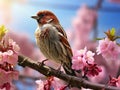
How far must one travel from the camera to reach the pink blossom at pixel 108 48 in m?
1.61

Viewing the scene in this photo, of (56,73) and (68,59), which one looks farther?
(68,59)

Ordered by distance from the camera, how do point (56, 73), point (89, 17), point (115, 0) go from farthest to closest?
point (89, 17) < point (115, 0) < point (56, 73)

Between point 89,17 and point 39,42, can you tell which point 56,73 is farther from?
point 89,17

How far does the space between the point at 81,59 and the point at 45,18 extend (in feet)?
1.08

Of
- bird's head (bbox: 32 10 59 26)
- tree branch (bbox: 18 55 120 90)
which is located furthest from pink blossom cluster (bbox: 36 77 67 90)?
bird's head (bbox: 32 10 59 26)

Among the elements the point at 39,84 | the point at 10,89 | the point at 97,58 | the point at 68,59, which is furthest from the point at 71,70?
the point at 97,58

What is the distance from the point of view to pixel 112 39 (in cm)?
157

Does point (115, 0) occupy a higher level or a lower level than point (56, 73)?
higher

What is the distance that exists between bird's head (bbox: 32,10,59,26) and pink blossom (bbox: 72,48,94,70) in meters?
0.25

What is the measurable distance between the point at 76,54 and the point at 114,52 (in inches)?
6.5

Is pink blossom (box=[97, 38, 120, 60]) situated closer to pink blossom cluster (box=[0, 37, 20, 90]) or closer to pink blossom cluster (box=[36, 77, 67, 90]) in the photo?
pink blossom cluster (box=[36, 77, 67, 90])

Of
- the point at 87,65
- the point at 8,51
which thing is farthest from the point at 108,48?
the point at 8,51

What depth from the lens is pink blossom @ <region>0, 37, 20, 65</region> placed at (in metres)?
1.40

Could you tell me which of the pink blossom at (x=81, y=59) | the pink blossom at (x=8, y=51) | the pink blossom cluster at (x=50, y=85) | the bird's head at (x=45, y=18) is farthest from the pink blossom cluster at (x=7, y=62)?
the bird's head at (x=45, y=18)
